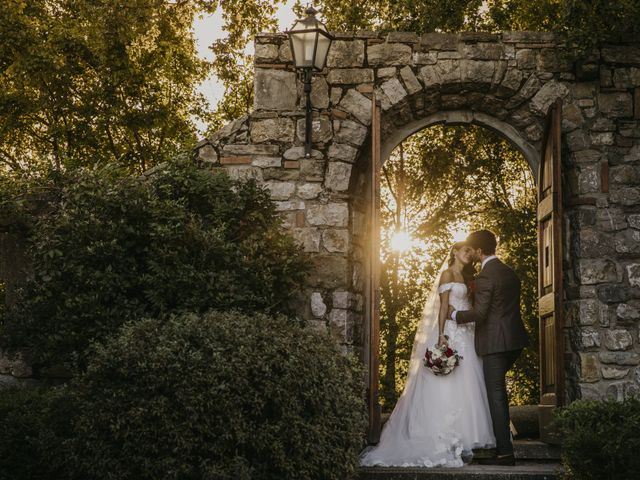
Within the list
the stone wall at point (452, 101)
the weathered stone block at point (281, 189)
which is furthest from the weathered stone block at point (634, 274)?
the weathered stone block at point (281, 189)

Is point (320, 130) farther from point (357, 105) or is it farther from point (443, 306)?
point (443, 306)

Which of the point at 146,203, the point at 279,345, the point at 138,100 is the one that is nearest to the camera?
the point at 279,345

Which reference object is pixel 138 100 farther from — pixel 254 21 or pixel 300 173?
pixel 300 173

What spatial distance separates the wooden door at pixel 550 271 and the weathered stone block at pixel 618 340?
473mm

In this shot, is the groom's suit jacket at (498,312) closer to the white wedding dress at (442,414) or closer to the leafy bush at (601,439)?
the white wedding dress at (442,414)

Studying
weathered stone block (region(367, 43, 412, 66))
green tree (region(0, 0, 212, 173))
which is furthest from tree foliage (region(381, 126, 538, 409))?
weathered stone block (region(367, 43, 412, 66))

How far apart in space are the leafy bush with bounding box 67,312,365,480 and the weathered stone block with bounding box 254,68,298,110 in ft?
9.79

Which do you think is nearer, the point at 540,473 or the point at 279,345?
the point at 279,345

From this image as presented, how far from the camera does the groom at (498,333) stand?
276 inches

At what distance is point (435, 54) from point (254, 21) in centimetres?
661

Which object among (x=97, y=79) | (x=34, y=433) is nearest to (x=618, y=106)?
(x=34, y=433)

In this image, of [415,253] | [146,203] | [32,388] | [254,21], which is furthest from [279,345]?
[254,21]

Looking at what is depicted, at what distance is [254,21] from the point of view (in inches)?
543

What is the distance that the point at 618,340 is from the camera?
7391 millimetres
